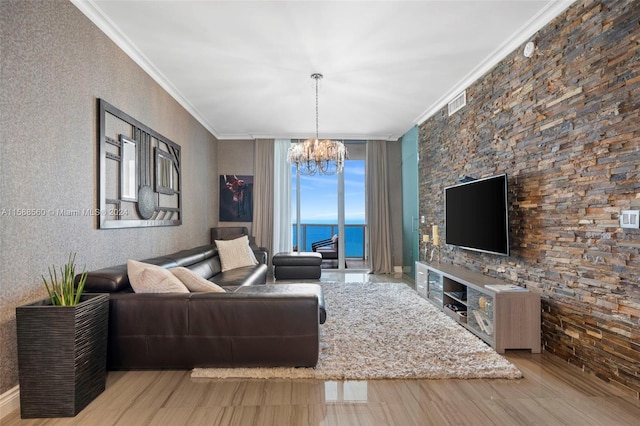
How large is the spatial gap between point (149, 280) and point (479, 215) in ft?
10.4

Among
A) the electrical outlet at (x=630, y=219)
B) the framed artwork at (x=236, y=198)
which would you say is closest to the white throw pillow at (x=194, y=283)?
the electrical outlet at (x=630, y=219)

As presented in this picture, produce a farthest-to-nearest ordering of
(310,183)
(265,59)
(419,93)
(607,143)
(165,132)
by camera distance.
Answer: (310,183) → (419,93) → (165,132) → (265,59) → (607,143)

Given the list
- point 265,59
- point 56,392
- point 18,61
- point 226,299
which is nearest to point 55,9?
point 18,61

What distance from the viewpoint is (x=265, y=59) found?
11.5 feet

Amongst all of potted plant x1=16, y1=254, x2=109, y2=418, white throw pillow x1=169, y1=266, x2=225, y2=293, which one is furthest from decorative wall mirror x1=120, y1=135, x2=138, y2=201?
potted plant x1=16, y1=254, x2=109, y2=418

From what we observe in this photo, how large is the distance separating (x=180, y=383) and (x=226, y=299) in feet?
2.04

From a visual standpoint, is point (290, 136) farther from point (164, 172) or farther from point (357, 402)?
point (357, 402)

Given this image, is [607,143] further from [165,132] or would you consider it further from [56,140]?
[165,132]

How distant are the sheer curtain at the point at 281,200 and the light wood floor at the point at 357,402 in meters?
4.33

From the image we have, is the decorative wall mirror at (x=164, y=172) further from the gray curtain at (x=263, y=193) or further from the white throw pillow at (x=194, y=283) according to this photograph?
the gray curtain at (x=263, y=193)

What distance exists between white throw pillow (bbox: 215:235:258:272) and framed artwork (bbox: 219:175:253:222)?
5.34ft

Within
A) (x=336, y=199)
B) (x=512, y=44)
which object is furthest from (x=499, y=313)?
(x=336, y=199)

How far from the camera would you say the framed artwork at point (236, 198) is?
6.70 meters

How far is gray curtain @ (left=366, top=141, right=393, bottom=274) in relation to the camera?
683 centimetres
